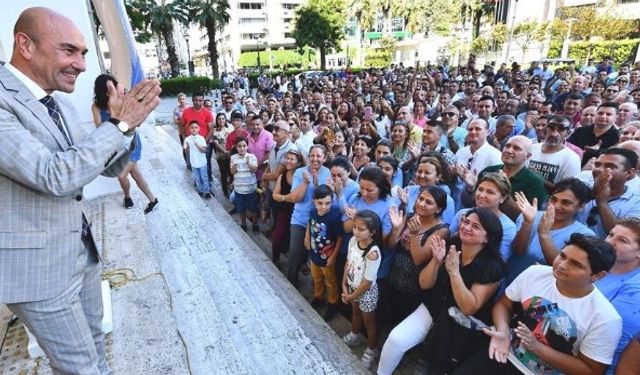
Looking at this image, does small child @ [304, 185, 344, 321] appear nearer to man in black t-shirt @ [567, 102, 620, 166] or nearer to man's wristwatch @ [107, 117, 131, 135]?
man's wristwatch @ [107, 117, 131, 135]

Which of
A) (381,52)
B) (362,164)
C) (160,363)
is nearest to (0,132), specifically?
(160,363)

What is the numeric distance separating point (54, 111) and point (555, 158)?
4.04 m

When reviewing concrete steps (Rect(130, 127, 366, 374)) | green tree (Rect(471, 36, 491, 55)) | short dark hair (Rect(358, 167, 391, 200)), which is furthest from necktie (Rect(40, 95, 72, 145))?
green tree (Rect(471, 36, 491, 55))

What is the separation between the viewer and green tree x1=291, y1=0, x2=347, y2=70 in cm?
3256

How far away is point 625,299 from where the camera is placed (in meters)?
1.84

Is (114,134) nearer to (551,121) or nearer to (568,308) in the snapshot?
(568,308)

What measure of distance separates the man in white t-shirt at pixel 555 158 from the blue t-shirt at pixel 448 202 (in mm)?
1083

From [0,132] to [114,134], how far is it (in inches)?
13.1

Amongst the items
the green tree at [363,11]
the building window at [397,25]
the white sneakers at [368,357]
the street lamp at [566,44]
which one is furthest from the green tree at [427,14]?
the white sneakers at [368,357]

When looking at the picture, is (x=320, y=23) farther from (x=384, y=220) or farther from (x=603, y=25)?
(x=384, y=220)

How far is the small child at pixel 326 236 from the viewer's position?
317 cm

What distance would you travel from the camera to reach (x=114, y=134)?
1.32 m

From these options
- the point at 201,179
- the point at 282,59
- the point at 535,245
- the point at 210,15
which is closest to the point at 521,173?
the point at 535,245

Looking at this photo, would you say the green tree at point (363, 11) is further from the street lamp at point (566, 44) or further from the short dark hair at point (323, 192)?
the short dark hair at point (323, 192)
